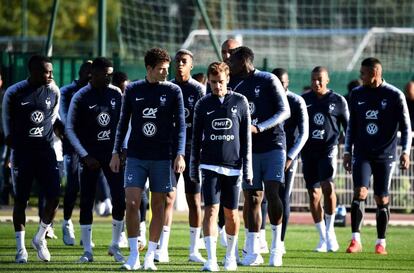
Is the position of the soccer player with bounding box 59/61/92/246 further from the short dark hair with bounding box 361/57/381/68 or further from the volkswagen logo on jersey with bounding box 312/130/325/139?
the short dark hair with bounding box 361/57/381/68

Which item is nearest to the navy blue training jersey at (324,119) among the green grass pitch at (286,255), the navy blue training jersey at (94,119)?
the green grass pitch at (286,255)

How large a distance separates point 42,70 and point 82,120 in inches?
29.0

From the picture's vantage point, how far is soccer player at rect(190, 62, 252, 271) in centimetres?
1433

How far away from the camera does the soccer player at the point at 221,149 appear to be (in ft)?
47.0

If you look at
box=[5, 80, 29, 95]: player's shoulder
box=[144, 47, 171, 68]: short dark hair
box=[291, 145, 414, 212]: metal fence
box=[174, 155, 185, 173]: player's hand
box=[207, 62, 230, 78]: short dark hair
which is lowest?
box=[291, 145, 414, 212]: metal fence

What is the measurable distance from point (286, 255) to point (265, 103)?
95.2 inches

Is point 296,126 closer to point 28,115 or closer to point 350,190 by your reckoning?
point 28,115

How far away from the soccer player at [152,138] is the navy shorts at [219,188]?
1.25ft

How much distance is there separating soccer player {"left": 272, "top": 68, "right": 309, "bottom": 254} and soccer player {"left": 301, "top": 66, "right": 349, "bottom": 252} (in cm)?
90

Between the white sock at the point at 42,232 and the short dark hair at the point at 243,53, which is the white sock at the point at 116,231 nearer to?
the white sock at the point at 42,232

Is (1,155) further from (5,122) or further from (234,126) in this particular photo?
(234,126)

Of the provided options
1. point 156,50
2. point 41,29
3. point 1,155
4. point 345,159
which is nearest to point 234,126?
point 156,50

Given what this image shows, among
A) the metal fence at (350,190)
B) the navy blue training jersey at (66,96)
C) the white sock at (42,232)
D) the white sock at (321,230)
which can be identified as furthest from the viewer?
the metal fence at (350,190)

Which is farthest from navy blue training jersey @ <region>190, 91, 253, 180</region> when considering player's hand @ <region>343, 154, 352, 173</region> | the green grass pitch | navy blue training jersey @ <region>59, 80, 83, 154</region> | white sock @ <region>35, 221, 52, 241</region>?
player's hand @ <region>343, 154, 352, 173</region>
